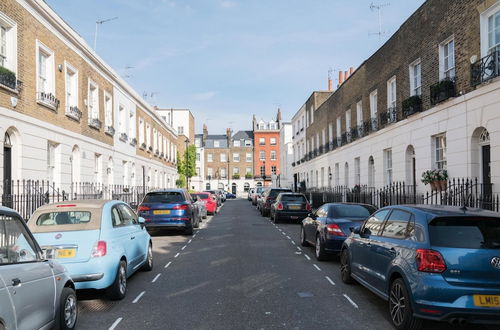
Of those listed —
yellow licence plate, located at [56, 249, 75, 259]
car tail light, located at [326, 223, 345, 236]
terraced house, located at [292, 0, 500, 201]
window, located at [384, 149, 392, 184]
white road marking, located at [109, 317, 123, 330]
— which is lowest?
white road marking, located at [109, 317, 123, 330]

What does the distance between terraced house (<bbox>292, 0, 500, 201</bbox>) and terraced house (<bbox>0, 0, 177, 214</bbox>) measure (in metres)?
13.2

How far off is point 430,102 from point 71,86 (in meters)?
14.7

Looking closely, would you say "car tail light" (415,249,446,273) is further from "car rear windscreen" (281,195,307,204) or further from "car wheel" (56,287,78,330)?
"car rear windscreen" (281,195,307,204)

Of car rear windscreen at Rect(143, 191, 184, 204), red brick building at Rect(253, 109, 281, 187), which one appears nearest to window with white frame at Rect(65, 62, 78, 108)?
car rear windscreen at Rect(143, 191, 184, 204)

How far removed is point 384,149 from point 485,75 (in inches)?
354

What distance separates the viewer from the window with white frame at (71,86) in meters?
18.1

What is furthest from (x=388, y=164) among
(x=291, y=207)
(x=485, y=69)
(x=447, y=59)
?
(x=485, y=69)

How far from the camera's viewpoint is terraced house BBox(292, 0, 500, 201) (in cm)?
1159

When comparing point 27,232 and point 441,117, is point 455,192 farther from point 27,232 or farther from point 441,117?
point 27,232

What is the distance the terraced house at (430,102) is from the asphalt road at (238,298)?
583cm

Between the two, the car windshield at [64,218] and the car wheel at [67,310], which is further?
the car windshield at [64,218]

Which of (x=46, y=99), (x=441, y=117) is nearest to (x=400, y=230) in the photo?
(x=441, y=117)

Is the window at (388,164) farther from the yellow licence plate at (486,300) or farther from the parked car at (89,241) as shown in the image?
the yellow licence plate at (486,300)

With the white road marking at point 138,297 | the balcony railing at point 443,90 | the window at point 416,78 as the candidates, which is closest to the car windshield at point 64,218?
the white road marking at point 138,297
